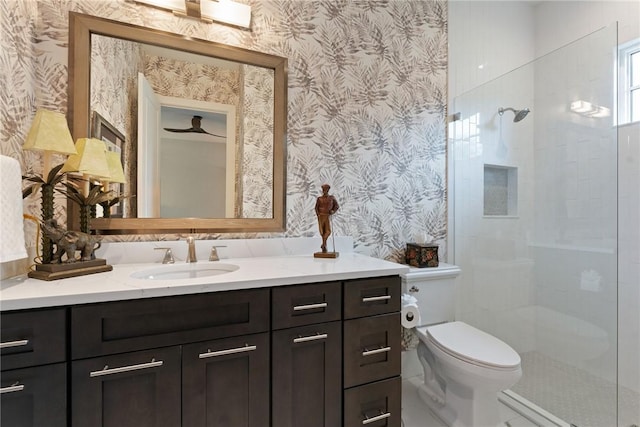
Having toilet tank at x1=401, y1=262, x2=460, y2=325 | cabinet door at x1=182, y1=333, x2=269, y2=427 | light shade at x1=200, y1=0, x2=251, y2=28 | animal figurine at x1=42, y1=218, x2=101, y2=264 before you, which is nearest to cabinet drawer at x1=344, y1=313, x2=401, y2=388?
cabinet door at x1=182, y1=333, x2=269, y2=427

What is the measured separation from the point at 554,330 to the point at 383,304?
4.50ft

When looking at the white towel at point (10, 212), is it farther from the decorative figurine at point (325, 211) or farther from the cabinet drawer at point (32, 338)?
the decorative figurine at point (325, 211)

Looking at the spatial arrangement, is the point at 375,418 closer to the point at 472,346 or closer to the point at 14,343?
the point at 472,346

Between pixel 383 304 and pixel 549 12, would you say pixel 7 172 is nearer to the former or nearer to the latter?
pixel 383 304

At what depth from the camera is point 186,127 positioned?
1.57m

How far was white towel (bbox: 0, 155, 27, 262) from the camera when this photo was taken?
92 centimetres

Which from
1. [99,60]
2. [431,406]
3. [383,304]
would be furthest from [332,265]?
[99,60]

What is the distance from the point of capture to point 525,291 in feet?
6.80

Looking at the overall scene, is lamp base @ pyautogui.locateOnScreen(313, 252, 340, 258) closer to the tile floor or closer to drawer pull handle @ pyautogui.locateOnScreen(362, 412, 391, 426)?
drawer pull handle @ pyautogui.locateOnScreen(362, 412, 391, 426)

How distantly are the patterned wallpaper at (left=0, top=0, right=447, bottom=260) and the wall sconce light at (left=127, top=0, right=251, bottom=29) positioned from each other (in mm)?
33

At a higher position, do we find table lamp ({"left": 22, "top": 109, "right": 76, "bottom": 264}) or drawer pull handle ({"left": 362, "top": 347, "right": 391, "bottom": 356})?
table lamp ({"left": 22, "top": 109, "right": 76, "bottom": 264})

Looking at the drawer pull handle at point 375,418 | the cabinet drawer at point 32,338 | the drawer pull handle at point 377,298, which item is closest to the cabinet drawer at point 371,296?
the drawer pull handle at point 377,298

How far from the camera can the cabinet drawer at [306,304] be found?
118cm

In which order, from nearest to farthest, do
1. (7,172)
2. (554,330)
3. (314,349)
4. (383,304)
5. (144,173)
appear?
1. (7,172)
2. (314,349)
3. (383,304)
4. (144,173)
5. (554,330)
